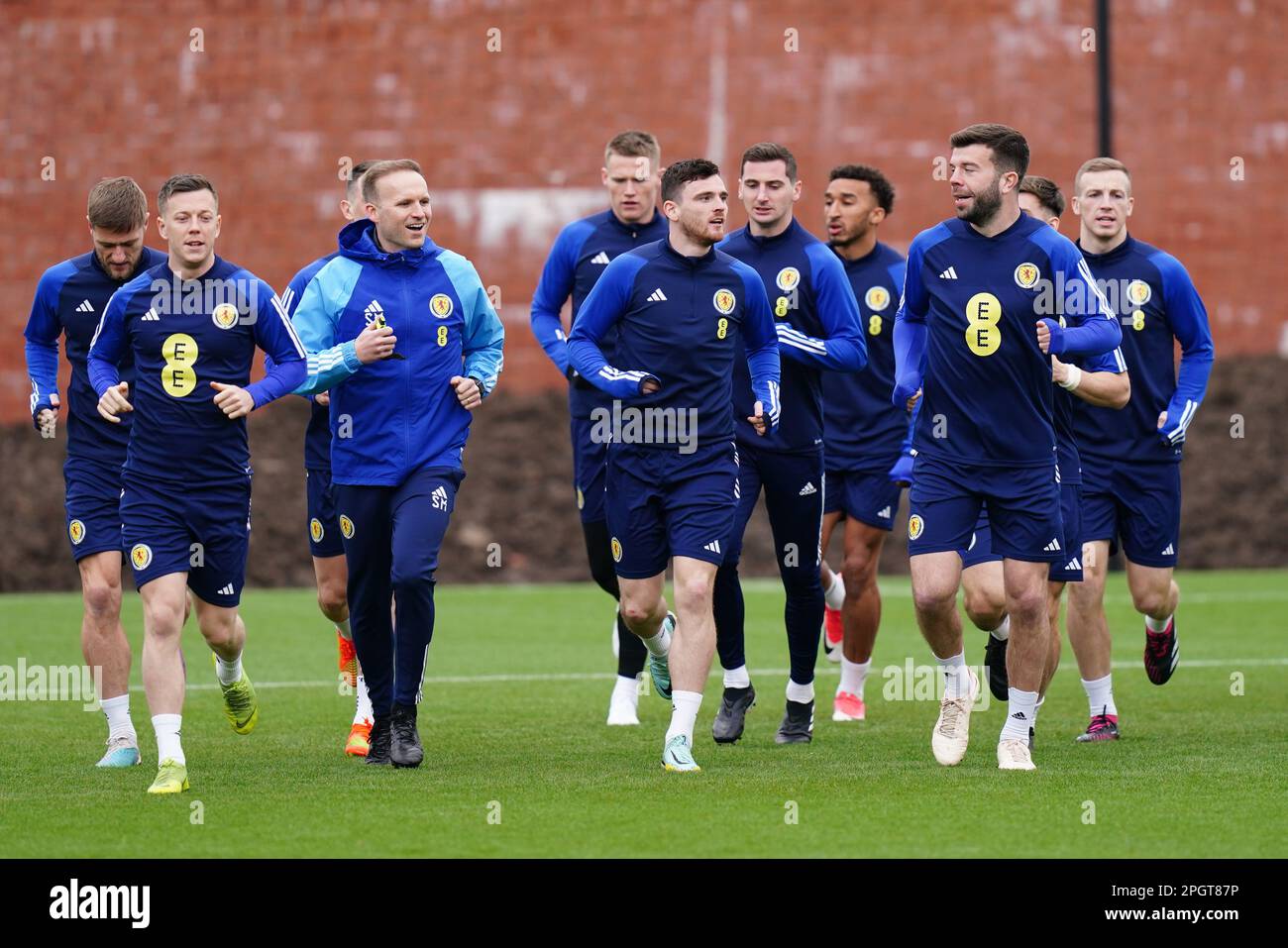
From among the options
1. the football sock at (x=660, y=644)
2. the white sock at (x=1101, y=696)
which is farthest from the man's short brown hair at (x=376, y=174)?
the white sock at (x=1101, y=696)

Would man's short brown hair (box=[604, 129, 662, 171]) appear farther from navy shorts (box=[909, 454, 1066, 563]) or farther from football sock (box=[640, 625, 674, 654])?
navy shorts (box=[909, 454, 1066, 563])

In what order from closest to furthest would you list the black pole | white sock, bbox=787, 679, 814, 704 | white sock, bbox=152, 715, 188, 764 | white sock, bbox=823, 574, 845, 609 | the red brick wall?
white sock, bbox=152, 715, 188, 764, white sock, bbox=787, 679, 814, 704, white sock, bbox=823, 574, 845, 609, the black pole, the red brick wall

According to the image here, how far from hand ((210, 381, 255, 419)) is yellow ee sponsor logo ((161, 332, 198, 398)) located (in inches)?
8.0

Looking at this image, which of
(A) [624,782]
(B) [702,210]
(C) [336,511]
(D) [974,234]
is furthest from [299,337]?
(D) [974,234]

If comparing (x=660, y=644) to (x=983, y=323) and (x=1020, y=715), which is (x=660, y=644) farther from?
(x=983, y=323)

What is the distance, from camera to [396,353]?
28.5ft

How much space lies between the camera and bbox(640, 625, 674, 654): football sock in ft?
31.6

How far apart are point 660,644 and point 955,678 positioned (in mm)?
1587

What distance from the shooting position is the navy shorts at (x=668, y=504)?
8.46m

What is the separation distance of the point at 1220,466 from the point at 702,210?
47.5 ft

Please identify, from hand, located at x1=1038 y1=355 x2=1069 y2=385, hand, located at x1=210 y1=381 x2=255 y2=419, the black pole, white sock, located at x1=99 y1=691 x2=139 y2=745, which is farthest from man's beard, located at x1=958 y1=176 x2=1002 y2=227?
the black pole

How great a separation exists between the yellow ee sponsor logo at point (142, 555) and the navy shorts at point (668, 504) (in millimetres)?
1962

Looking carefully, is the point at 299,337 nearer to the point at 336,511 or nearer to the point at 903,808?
the point at 336,511

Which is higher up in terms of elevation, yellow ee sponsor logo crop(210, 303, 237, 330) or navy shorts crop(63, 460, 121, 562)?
yellow ee sponsor logo crop(210, 303, 237, 330)
